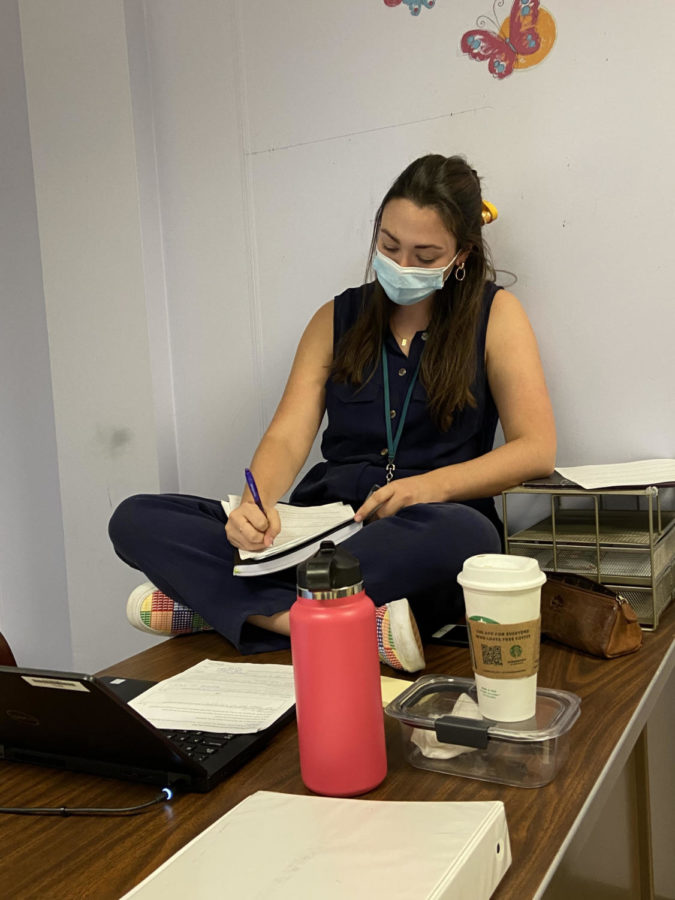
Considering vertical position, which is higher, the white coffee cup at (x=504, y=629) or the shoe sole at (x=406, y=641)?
the white coffee cup at (x=504, y=629)

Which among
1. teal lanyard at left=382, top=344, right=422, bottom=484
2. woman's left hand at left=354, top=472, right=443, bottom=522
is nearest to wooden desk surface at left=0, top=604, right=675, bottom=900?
woman's left hand at left=354, top=472, right=443, bottom=522

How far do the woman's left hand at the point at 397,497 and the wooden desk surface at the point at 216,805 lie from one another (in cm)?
44

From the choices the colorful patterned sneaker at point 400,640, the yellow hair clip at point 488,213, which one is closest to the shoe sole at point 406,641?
the colorful patterned sneaker at point 400,640

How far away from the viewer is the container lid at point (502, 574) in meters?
0.81

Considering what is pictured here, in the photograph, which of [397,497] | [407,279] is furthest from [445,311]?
[397,497]

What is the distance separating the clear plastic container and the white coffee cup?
21 mm

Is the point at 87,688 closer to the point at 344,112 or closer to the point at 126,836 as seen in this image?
the point at 126,836

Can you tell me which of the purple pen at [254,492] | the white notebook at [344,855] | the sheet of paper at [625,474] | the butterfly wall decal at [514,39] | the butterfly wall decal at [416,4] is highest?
the butterfly wall decal at [416,4]

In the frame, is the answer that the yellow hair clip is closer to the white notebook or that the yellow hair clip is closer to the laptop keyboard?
the laptop keyboard

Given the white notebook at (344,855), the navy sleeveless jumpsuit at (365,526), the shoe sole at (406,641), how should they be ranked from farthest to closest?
the navy sleeveless jumpsuit at (365,526) → the shoe sole at (406,641) → the white notebook at (344,855)

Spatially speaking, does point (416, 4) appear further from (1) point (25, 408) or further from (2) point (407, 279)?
(1) point (25, 408)

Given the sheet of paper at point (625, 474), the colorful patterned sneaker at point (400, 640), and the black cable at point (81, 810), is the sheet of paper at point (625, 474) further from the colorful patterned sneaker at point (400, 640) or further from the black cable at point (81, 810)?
the black cable at point (81, 810)

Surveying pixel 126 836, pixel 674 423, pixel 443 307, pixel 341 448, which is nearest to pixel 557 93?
pixel 443 307

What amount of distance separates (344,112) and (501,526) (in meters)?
1.00
